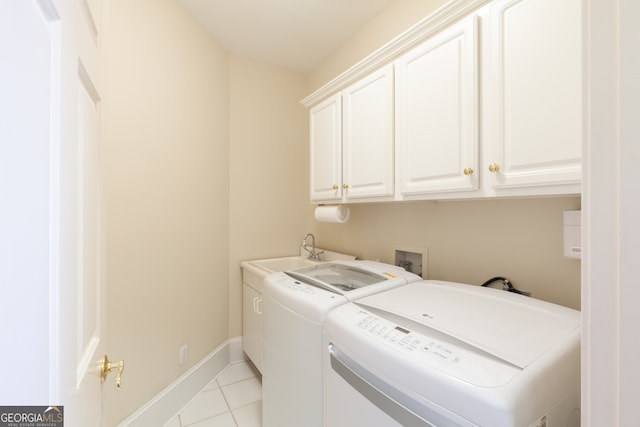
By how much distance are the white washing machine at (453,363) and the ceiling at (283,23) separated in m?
2.01

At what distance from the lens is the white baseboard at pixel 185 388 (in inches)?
62.8

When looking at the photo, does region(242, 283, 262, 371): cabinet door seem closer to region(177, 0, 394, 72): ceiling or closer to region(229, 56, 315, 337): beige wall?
region(229, 56, 315, 337): beige wall

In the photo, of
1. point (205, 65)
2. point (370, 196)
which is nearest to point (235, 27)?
point (205, 65)

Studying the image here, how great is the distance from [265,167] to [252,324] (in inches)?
55.1

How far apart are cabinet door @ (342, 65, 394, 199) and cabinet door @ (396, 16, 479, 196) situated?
0.07 metres

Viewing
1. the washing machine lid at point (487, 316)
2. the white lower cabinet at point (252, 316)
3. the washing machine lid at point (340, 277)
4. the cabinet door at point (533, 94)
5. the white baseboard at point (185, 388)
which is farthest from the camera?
the white lower cabinet at point (252, 316)

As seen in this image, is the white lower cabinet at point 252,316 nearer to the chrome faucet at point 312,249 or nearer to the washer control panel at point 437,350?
the chrome faucet at point 312,249

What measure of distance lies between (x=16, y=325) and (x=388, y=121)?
57.4 inches

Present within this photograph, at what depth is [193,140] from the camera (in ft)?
6.47

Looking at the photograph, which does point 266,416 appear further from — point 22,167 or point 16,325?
point 22,167

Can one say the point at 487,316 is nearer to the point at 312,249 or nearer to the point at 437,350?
the point at 437,350

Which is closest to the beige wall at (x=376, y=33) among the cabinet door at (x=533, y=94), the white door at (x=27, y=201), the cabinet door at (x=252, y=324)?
the cabinet door at (x=533, y=94)

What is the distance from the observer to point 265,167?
2.61 metres

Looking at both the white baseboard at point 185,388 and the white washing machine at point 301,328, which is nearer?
the white washing machine at point 301,328
